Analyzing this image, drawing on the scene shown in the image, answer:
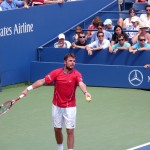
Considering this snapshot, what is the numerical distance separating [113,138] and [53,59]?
272 inches

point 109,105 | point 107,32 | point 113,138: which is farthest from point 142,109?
point 107,32

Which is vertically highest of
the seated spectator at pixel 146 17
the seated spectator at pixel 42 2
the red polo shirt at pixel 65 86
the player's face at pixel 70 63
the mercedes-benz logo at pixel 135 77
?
the seated spectator at pixel 42 2

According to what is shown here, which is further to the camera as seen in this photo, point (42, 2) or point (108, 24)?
point (42, 2)

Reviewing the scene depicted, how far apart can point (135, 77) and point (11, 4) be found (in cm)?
435

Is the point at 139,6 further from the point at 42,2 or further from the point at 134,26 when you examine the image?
the point at 42,2

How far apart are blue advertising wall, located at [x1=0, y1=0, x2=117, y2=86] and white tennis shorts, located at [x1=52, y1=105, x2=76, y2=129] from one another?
23.0 feet

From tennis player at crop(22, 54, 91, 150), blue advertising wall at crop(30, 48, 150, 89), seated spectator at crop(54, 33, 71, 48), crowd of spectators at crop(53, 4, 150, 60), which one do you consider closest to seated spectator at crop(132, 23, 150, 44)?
crowd of spectators at crop(53, 4, 150, 60)

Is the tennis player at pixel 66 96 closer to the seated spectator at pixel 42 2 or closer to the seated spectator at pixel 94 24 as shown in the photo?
the seated spectator at pixel 94 24

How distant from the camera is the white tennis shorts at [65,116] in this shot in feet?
35.5

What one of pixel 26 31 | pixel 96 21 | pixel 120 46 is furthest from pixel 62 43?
pixel 120 46

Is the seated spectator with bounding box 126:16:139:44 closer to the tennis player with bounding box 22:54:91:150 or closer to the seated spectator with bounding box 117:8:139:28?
the seated spectator with bounding box 117:8:139:28

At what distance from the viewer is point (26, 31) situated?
18531mm

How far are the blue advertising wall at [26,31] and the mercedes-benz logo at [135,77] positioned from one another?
3056 millimetres

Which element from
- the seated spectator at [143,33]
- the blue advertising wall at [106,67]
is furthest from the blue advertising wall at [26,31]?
the seated spectator at [143,33]
